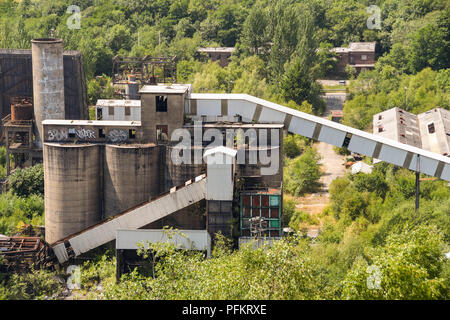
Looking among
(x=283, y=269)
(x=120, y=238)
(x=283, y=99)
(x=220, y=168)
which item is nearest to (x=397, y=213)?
(x=220, y=168)

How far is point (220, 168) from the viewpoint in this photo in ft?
138

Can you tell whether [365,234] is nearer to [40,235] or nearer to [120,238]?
[120,238]

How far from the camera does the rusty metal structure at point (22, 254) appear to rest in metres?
45.1

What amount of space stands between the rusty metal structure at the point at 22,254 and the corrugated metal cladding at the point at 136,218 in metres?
1.20

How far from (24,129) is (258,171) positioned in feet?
78.2

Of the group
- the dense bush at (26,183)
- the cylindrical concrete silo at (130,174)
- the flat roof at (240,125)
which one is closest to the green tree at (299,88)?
the dense bush at (26,183)

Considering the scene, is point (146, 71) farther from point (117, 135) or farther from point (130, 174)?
point (130, 174)

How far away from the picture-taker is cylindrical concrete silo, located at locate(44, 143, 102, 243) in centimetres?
4691
